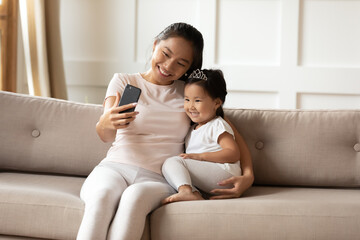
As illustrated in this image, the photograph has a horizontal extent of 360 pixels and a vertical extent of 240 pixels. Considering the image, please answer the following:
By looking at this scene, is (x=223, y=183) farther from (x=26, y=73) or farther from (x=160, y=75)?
(x=26, y=73)

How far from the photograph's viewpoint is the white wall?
3.23 m

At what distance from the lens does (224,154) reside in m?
1.67

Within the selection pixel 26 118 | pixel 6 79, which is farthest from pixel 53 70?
pixel 26 118

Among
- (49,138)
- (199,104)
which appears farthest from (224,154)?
(49,138)

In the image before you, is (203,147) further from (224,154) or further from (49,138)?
(49,138)

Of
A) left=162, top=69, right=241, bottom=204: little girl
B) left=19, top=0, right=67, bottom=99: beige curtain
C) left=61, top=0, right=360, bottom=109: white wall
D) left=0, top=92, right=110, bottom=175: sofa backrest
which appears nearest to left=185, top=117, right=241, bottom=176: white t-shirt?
left=162, top=69, right=241, bottom=204: little girl

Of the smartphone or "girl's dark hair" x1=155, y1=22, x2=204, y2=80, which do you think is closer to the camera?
the smartphone

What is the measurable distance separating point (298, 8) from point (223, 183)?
6.50 feet

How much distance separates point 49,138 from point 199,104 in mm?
654

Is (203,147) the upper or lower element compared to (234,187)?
upper

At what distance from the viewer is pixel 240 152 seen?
1.78 metres

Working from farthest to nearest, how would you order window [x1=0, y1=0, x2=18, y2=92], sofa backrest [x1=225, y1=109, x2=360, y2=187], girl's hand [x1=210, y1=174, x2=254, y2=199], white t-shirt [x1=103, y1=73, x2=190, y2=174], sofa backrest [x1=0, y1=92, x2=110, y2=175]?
window [x1=0, y1=0, x2=18, y2=92] < sofa backrest [x1=0, y1=92, x2=110, y2=175] < sofa backrest [x1=225, y1=109, x2=360, y2=187] < white t-shirt [x1=103, y1=73, x2=190, y2=174] < girl's hand [x1=210, y1=174, x2=254, y2=199]

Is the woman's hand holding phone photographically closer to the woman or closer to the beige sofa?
the woman

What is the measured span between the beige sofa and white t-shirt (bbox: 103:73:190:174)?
21 centimetres
